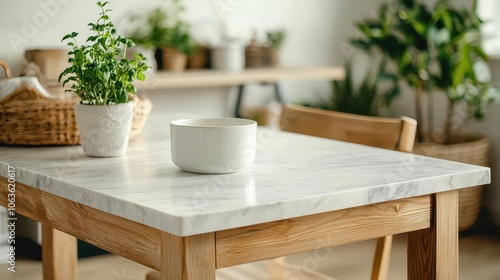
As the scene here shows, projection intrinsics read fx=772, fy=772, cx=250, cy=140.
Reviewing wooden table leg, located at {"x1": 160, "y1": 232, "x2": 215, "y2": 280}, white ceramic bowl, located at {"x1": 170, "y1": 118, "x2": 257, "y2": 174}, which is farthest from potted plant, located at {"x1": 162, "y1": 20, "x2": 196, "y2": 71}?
wooden table leg, located at {"x1": 160, "y1": 232, "x2": 215, "y2": 280}

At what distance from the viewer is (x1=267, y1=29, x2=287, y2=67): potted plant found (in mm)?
4113

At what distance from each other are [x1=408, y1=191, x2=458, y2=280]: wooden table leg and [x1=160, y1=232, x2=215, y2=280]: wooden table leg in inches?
19.9

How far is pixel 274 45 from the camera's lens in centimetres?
412

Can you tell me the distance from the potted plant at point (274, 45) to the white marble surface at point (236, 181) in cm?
232

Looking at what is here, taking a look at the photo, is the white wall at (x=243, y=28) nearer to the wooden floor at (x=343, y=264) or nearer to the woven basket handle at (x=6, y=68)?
the wooden floor at (x=343, y=264)

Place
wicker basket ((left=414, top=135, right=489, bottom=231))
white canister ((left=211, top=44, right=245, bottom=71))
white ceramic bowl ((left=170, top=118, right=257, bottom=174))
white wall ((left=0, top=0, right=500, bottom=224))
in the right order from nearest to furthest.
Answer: white ceramic bowl ((left=170, top=118, right=257, bottom=174)) < white wall ((left=0, top=0, right=500, bottom=224)) < wicker basket ((left=414, top=135, right=489, bottom=231)) < white canister ((left=211, top=44, right=245, bottom=71))

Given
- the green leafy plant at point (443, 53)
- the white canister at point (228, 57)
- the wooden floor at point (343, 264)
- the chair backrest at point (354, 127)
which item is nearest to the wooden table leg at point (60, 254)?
the chair backrest at point (354, 127)

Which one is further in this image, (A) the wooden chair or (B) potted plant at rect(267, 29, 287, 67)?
(B) potted plant at rect(267, 29, 287, 67)

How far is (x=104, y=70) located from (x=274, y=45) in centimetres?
259

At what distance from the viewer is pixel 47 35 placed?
362 cm

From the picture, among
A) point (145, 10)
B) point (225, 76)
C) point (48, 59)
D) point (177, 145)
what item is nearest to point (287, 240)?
point (177, 145)

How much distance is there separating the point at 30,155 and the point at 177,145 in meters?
0.42

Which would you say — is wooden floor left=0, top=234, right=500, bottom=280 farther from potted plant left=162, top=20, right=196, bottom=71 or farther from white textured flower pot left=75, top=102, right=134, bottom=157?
white textured flower pot left=75, top=102, right=134, bottom=157

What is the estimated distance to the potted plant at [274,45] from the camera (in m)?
4.11
